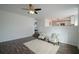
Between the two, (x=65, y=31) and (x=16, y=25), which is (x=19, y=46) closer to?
(x=16, y=25)

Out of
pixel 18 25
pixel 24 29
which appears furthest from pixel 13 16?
pixel 24 29

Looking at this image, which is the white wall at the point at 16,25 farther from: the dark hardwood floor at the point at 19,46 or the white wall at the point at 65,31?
the white wall at the point at 65,31

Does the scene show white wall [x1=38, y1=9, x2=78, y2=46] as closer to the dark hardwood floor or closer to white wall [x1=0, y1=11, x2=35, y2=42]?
the dark hardwood floor

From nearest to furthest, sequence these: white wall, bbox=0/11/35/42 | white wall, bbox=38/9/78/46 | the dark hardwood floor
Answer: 1. the dark hardwood floor
2. white wall, bbox=38/9/78/46
3. white wall, bbox=0/11/35/42

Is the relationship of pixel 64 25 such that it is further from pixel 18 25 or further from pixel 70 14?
pixel 18 25

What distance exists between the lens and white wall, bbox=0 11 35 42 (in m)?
2.10

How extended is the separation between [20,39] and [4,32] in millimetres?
566

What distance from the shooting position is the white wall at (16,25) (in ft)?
6.88

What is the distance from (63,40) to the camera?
77.6 inches

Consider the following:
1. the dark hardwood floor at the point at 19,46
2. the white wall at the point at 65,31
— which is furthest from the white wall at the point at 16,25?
the white wall at the point at 65,31

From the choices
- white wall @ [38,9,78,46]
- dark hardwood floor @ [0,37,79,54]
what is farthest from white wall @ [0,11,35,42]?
white wall @ [38,9,78,46]

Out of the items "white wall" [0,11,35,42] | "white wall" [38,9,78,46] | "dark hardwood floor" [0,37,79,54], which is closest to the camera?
"dark hardwood floor" [0,37,79,54]

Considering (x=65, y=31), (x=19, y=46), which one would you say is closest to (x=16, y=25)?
(x=19, y=46)

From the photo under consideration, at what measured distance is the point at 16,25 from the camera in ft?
7.13
